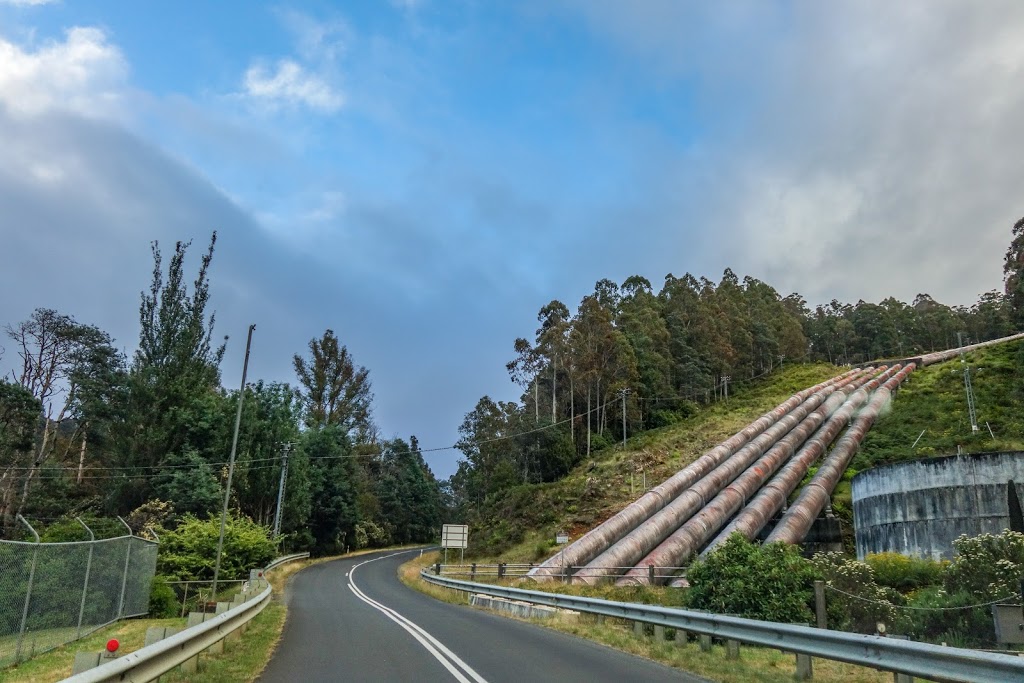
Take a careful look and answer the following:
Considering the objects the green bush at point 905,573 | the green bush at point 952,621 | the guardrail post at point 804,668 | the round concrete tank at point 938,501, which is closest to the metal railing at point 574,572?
the green bush at point 905,573

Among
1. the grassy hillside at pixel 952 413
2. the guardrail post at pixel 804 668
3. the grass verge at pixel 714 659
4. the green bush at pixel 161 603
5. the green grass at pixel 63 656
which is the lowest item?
the green bush at pixel 161 603

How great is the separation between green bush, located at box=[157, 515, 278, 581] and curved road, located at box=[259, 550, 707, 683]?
861cm

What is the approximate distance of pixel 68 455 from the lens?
165ft

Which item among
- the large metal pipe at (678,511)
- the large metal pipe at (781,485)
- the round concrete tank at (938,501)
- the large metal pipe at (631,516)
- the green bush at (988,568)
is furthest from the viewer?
the large metal pipe at (781,485)

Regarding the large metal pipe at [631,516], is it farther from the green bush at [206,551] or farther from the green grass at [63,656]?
the green grass at [63,656]

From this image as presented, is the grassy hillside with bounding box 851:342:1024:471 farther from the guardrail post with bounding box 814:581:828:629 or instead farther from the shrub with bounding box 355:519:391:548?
the shrub with bounding box 355:519:391:548

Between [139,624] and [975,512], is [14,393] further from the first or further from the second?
[975,512]

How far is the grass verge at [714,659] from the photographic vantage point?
27.3 ft

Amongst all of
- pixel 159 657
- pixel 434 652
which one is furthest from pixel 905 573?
pixel 159 657

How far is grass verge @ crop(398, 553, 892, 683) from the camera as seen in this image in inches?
327

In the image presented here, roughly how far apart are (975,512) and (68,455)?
57.1 metres

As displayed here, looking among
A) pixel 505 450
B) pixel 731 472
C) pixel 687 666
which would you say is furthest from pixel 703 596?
pixel 505 450

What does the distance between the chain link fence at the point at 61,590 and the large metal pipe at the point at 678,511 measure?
15733 millimetres

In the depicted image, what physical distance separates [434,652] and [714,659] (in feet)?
14.1
